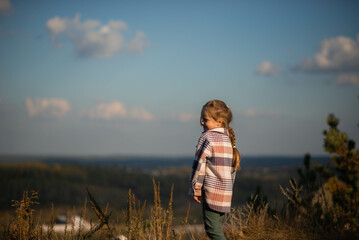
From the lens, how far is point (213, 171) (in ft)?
12.5

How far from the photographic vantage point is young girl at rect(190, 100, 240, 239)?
12.2 feet

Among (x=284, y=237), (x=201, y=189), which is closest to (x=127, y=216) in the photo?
(x=201, y=189)

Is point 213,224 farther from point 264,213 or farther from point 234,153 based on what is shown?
point 264,213

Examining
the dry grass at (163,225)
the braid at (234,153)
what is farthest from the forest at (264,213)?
the braid at (234,153)

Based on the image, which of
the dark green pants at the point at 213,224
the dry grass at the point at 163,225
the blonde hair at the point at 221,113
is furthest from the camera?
the dry grass at the point at 163,225

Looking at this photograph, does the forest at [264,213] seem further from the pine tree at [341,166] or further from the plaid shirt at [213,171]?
the plaid shirt at [213,171]

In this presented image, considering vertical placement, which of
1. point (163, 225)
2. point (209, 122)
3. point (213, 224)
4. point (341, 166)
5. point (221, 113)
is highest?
point (221, 113)

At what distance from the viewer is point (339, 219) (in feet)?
16.1

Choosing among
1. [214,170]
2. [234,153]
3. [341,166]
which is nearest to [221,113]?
[234,153]

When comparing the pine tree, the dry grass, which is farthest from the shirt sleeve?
the pine tree

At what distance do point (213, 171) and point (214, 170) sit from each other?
0.07ft

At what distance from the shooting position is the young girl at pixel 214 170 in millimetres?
3727

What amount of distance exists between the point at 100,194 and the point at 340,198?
6689cm

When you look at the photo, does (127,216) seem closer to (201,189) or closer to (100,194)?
(201,189)
